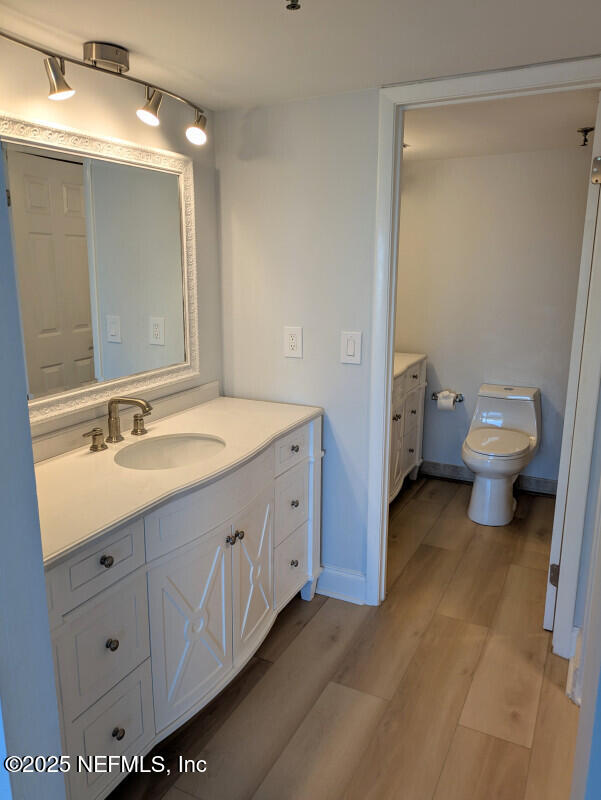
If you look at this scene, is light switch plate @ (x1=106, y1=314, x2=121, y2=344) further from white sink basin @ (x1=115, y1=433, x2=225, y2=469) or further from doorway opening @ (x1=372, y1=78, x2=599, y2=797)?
doorway opening @ (x1=372, y1=78, x2=599, y2=797)

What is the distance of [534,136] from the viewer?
3.04 m

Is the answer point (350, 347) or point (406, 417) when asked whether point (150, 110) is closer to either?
A: point (350, 347)

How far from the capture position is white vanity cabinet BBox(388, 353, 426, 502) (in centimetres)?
Result: 334

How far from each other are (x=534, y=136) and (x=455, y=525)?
2085 millimetres

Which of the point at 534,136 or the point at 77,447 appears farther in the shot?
the point at 534,136

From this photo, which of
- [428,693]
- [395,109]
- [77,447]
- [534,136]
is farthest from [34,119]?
[534,136]

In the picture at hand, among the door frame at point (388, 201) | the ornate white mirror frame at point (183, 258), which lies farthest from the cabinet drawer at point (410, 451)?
the ornate white mirror frame at point (183, 258)

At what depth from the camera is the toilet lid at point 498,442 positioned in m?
3.24

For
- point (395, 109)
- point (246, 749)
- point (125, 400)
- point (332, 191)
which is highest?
point (395, 109)

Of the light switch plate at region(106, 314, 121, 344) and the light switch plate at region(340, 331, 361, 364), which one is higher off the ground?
the light switch plate at region(106, 314, 121, 344)

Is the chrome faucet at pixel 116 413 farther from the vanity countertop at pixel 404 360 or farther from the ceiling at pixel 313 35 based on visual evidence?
the vanity countertop at pixel 404 360

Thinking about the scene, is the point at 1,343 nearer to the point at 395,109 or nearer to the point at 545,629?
the point at 395,109

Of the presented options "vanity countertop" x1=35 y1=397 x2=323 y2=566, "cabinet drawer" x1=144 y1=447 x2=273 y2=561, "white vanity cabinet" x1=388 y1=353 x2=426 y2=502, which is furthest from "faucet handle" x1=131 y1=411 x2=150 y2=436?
"white vanity cabinet" x1=388 y1=353 x2=426 y2=502

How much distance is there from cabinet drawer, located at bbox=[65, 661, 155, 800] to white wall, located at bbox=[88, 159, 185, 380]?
0.99 metres
